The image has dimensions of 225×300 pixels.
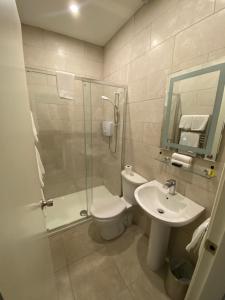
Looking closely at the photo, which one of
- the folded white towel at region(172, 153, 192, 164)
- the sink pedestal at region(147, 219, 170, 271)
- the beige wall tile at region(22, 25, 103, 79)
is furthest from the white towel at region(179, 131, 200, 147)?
the beige wall tile at region(22, 25, 103, 79)

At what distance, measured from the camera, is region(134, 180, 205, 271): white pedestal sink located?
1.15 metres

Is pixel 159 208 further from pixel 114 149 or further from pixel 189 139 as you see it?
pixel 114 149

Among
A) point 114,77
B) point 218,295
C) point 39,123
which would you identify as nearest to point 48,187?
point 39,123

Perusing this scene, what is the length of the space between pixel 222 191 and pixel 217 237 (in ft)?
0.57

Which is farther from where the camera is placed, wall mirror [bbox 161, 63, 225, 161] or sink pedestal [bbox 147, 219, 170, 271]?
sink pedestal [bbox 147, 219, 170, 271]

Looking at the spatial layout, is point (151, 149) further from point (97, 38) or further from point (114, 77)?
→ point (97, 38)

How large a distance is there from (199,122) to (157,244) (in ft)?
3.94

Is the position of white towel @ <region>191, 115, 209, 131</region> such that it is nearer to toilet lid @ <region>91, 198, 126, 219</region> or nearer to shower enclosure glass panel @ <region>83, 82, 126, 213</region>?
shower enclosure glass panel @ <region>83, 82, 126, 213</region>

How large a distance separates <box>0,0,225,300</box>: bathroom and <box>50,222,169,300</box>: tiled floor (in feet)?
0.03

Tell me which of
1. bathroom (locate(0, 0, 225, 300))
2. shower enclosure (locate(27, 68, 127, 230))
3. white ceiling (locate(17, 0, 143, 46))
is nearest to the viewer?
bathroom (locate(0, 0, 225, 300))

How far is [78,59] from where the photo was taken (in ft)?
6.98

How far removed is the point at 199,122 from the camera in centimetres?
106

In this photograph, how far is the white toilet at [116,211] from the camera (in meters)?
1.55

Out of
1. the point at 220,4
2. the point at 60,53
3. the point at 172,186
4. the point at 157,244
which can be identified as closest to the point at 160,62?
the point at 220,4
